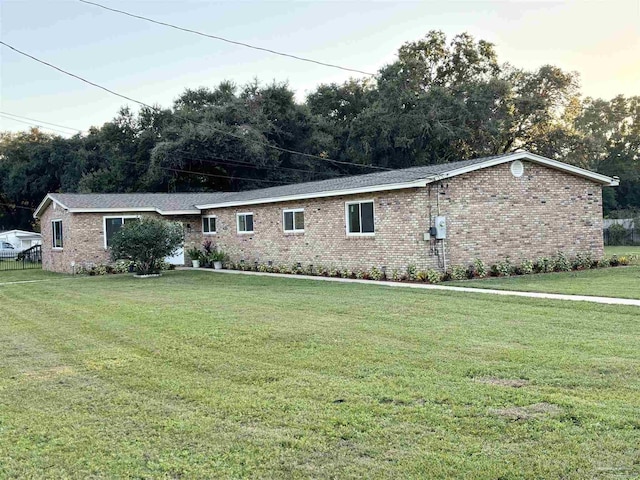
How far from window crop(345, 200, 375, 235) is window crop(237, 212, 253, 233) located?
19.4ft

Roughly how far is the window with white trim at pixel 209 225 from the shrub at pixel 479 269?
42.1ft

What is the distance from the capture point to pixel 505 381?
5660 millimetres

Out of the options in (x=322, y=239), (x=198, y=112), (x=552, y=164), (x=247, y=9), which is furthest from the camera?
(x=198, y=112)

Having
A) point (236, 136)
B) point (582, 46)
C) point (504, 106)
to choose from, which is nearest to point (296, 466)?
point (582, 46)

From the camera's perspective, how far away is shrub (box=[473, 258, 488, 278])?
16.6m

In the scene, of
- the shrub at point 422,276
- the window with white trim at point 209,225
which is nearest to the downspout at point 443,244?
the shrub at point 422,276

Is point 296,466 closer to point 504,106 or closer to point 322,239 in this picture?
point 322,239

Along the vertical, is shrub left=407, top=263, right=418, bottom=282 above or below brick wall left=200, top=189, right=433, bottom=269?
below

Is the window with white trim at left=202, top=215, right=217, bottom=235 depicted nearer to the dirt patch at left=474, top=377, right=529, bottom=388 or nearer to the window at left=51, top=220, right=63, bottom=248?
the window at left=51, top=220, right=63, bottom=248

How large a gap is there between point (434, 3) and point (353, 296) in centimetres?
859

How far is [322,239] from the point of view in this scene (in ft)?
64.8

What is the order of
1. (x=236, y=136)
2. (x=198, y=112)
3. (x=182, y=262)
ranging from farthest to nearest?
(x=198, y=112), (x=236, y=136), (x=182, y=262)

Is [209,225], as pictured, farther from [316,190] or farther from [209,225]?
[316,190]

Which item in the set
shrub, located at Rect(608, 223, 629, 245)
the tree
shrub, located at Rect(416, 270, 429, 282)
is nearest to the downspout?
shrub, located at Rect(416, 270, 429, 282)
